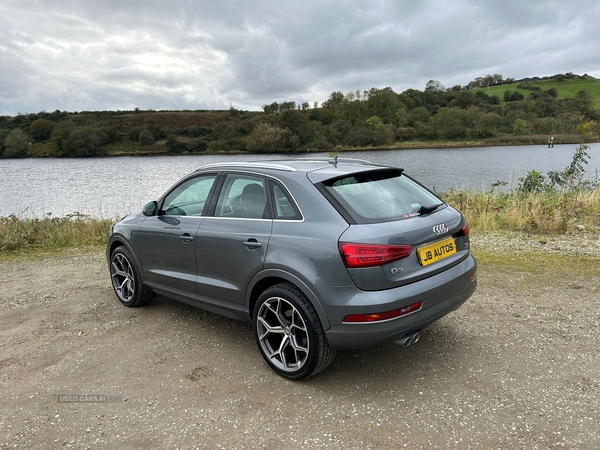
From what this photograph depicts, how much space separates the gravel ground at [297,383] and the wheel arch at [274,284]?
0.57m

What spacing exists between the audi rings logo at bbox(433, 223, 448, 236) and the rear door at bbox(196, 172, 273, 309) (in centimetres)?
124

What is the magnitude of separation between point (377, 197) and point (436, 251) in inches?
23.2

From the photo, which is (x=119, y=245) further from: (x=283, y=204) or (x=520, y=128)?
(x=520, y=128)

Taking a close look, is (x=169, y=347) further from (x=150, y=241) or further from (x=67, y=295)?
(x=67, y=295)

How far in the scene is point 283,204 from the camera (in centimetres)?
318

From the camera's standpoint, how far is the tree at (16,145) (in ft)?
158

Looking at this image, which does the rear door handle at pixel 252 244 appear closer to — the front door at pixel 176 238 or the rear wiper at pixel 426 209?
the front door at pixel 176 238

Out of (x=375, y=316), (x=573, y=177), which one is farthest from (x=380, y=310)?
(x=573, y=177)

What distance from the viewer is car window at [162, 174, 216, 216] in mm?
3932

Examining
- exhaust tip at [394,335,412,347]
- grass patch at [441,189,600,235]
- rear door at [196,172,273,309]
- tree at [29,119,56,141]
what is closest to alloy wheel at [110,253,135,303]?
rear door at [196,172,273,309]

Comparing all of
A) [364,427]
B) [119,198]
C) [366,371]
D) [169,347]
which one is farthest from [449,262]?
[119,198]

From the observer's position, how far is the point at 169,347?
3773 millimetres

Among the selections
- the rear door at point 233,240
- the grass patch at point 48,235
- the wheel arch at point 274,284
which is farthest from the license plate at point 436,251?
the grass patch at point 48,235

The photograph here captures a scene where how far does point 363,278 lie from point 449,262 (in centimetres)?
85
